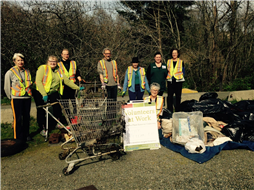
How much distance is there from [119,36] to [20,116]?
6261 mm

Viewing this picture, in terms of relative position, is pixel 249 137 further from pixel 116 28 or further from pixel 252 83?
pixel 252 83

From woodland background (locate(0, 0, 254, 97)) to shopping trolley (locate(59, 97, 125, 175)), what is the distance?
15.7 feet

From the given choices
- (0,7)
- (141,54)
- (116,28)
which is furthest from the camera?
(141,54)

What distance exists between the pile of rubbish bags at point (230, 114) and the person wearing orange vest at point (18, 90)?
10.8 feet

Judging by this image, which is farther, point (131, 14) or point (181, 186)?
point (131, 14)

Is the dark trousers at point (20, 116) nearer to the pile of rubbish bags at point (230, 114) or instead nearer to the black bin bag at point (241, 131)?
the pile of rubbish bags at point (230, 114)

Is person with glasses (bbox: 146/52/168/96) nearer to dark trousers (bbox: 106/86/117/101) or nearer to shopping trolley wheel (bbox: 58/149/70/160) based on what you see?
dark trousers (bbox: 106/86/117/101)

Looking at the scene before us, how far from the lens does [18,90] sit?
4.10 metres

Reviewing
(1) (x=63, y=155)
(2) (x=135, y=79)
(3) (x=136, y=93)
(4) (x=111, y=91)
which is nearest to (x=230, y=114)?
(3) (x=136, y=93)

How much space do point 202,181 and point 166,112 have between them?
2.14 metres

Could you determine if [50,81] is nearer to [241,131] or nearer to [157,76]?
[157,76]

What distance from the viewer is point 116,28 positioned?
9133 mm

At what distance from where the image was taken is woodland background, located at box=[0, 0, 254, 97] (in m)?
6.88

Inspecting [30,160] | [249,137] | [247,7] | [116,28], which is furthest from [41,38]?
[247,7]
